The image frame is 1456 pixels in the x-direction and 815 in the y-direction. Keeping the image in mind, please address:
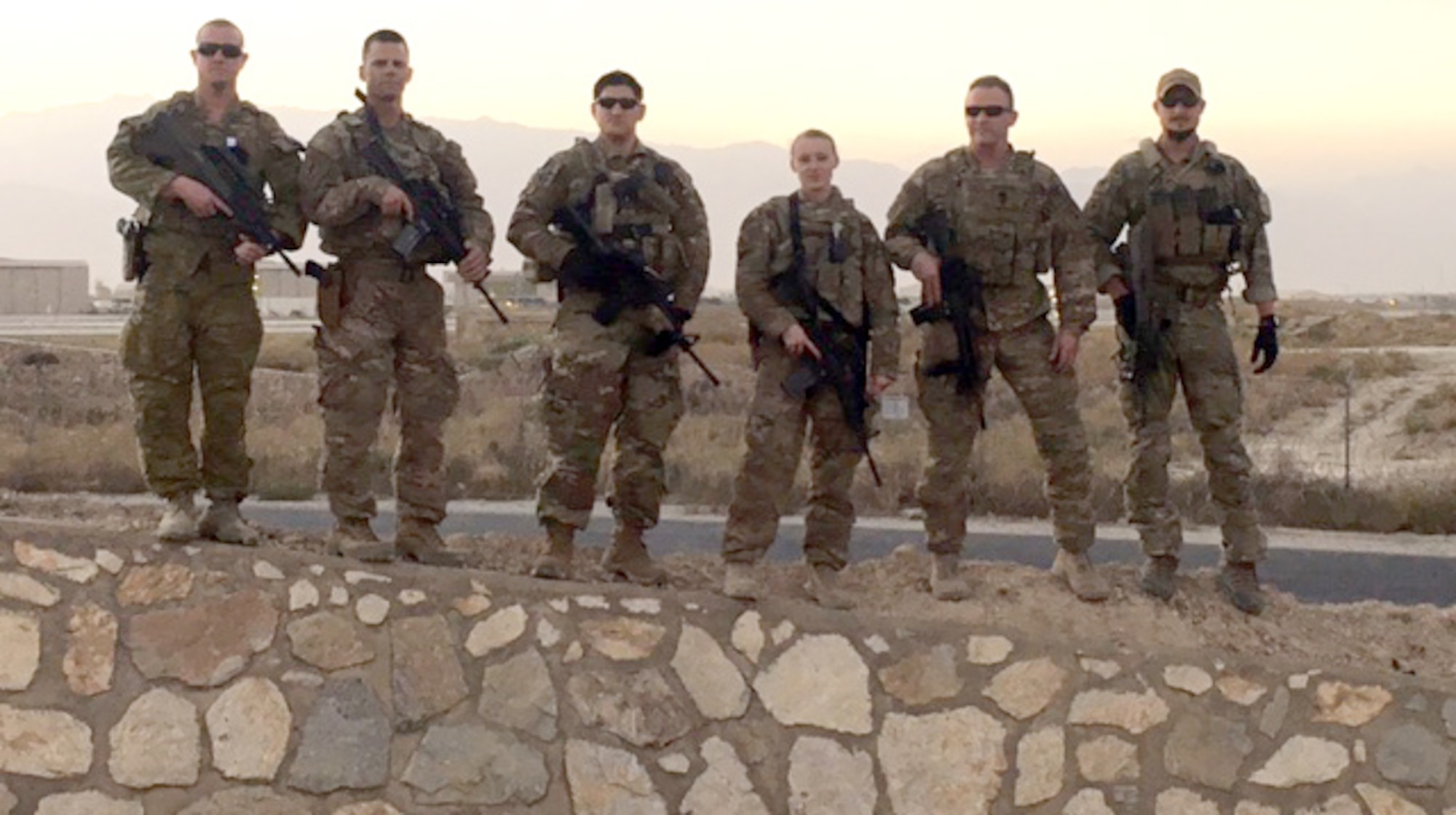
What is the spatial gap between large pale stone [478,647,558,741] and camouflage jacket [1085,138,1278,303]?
281 centimetres

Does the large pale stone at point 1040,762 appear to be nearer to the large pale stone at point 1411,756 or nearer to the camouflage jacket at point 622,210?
the large pale stone at point 1411,756

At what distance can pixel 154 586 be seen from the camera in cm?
540

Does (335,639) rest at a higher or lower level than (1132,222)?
lower

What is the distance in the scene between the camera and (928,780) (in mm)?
5406

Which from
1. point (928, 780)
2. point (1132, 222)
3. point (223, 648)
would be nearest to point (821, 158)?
point (1132, 222)

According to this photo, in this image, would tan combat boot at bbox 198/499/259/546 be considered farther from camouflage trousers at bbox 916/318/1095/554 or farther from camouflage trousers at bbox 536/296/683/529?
camouflage trousers at bbox 916/318/1095/554

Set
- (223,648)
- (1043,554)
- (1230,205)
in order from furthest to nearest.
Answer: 1. (1043,554)
2. (1230,205)
3. (223,648)

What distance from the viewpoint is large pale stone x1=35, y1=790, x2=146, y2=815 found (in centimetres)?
523

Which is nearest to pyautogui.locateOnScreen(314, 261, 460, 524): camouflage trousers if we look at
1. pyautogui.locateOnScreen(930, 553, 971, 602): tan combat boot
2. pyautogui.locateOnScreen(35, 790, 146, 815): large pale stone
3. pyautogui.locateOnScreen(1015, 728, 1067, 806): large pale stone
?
pyautogui.locateOnScreen(35, 790, 146, 815): large pale stone

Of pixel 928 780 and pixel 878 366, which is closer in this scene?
pixel 928 780

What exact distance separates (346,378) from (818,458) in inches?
74.1

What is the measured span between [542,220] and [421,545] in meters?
1.39

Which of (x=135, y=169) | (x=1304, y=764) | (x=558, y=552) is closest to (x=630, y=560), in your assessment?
(x=558, y=552)

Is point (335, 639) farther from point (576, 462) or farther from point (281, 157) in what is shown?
point (281, 157)
